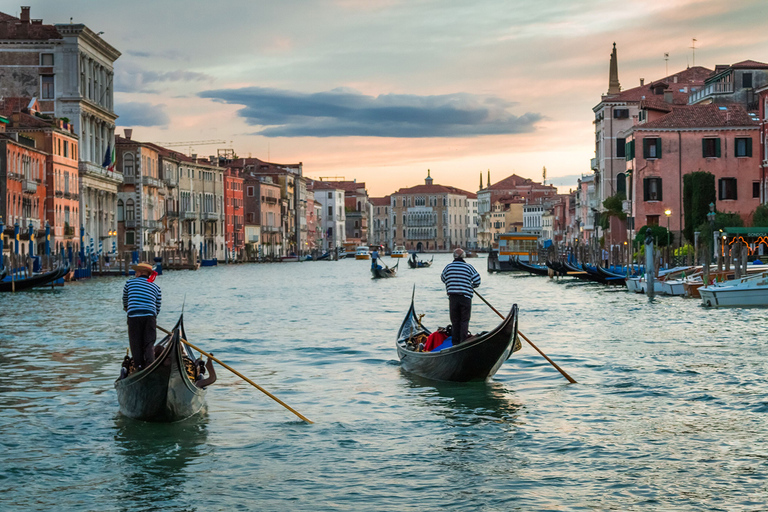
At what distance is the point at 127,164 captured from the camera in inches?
2254

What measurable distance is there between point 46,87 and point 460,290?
140 ft

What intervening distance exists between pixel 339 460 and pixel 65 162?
129ft

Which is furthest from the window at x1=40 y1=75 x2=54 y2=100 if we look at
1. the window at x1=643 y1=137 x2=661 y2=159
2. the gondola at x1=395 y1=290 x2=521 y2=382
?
the gondola at x1=395 y1=290 x2=521 y2=382

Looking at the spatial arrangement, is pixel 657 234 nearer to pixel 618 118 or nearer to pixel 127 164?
pixel 618 118

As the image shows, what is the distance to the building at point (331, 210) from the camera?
112375 mm

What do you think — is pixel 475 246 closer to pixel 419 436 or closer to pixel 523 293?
pixel 523 293

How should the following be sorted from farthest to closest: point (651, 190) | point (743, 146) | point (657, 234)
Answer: point (651, 190), point (743, 146), point (657, 234)

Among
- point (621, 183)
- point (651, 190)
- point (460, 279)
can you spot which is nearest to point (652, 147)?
point (651, 190)

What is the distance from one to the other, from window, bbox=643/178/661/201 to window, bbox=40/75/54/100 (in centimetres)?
2632

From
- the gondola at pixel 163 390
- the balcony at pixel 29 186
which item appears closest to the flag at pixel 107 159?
the balcony at pixel 29 186

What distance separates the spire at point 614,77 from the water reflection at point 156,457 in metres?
46.6

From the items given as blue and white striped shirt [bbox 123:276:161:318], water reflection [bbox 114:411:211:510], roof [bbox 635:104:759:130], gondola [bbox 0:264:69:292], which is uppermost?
roof [bbox 635:104:759:130]

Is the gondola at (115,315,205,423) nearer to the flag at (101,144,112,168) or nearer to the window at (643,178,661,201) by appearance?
the window at (643,178,661,201)

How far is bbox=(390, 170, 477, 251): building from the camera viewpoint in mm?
128875
